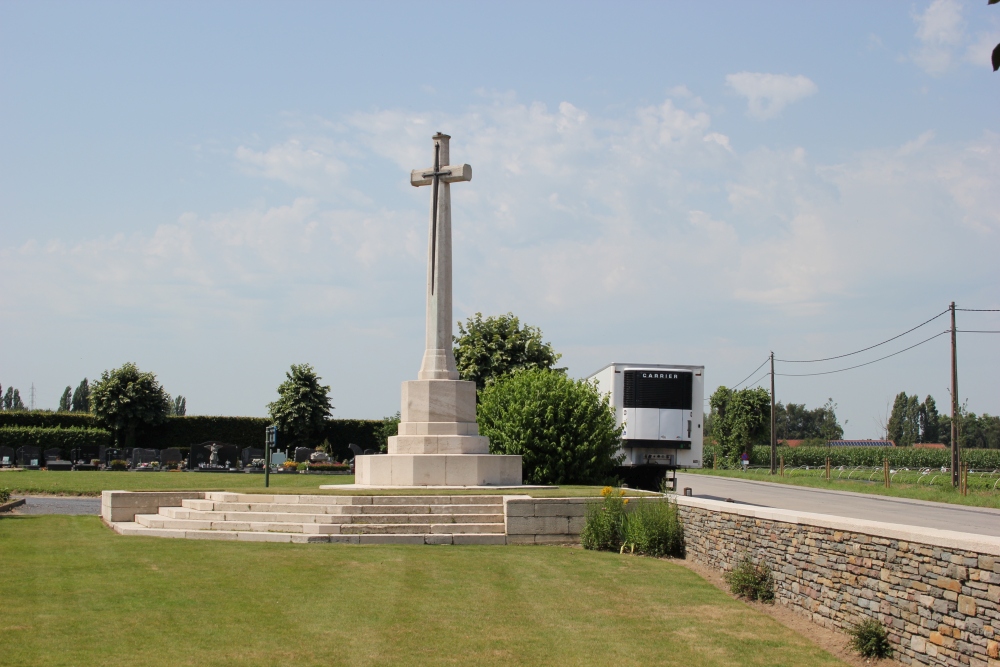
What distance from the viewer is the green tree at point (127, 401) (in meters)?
39.6

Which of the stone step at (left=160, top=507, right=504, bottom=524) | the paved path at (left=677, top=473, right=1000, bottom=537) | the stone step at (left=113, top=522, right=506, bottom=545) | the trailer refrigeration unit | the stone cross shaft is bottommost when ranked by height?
the paved path at (left=677, top=473, right=1000, bottom=537)

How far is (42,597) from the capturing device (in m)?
8.75

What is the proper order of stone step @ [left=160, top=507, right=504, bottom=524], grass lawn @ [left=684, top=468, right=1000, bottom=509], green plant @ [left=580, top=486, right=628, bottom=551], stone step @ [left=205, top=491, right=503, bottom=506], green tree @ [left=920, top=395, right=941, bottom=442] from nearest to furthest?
green plant @ [left=580, top=486, right=628, bottom=551], stone step @ [left=160, top=507, right=504, bottom=524], stone step @ [left=205, top=491, right=503, bottom=506], grass lawn @ [left=684, top=468, right=1000, bottom=509], green tree @ [left=920, top=395, right=941, bottom=442]

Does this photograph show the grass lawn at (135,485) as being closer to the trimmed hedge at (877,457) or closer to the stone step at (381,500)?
the stone step at (381,500)

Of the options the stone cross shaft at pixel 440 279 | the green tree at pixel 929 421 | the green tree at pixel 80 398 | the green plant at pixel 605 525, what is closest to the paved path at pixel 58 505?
the stone cross shaft at pixel 440 279

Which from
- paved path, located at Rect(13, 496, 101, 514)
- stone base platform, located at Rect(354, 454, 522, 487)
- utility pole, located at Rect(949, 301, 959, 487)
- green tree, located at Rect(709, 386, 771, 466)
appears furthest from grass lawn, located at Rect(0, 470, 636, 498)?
green tree, located at Rect(709, 386, 771, 466)

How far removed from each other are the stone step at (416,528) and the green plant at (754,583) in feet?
14.8

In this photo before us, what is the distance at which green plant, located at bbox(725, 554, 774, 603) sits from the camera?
998 cm

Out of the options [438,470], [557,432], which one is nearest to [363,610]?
[438,470]

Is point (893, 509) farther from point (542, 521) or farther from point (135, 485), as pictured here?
point (135, 485)

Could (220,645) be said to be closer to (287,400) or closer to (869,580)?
(869,580)

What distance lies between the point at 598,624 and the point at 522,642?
1.01 metres

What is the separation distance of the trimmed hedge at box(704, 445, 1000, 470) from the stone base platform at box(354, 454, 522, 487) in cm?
4216

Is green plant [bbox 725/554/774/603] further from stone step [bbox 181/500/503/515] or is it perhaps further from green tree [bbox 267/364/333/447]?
green tree [bbox 267/364/333/447]
